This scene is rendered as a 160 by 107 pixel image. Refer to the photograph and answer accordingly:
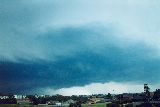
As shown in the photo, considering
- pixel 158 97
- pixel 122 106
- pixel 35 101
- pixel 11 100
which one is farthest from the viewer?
pixel 11 100

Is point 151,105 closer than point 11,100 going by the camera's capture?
Yes

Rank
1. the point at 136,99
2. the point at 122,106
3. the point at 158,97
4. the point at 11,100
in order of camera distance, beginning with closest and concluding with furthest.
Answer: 1. the point at 122,106
2. the point at 158,97
3. the point at 136,99
4. the point at 11,100

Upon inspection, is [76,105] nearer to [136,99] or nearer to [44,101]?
[136,99]

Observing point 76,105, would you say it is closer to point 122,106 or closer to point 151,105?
point 122,106

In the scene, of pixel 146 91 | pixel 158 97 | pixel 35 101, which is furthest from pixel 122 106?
pixel 35 101

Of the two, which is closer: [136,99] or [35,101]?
[136,99]

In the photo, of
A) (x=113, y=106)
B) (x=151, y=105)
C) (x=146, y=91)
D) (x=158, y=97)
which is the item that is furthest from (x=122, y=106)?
(x=146, y=91)

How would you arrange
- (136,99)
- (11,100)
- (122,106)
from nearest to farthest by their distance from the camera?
(122,106), (136,99), (11,100)

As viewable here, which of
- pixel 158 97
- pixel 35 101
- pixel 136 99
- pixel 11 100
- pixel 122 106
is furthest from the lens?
pixel 11 100

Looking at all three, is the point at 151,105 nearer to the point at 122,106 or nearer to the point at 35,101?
the point at 122,106
